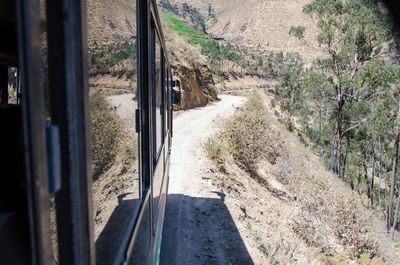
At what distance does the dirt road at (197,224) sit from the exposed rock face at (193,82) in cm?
1211

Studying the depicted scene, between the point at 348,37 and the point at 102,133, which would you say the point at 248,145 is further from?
the point at 348,37

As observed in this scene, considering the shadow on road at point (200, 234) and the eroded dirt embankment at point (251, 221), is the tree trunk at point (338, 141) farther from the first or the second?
the shadow on road at point (200, 234)

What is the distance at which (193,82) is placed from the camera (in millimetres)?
22438

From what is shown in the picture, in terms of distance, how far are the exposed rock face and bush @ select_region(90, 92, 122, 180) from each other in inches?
732

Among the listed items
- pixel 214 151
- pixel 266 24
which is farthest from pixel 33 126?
pixel 266 24

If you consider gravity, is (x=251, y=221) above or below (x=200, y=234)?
below

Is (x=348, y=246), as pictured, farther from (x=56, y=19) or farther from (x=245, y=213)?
(x=56, y=19)

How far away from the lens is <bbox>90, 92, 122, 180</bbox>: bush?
1.03 metres

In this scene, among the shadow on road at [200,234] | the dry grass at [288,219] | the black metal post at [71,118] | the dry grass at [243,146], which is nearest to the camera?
the black metal post at [71,118]

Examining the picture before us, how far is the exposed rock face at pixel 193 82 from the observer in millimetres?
20422

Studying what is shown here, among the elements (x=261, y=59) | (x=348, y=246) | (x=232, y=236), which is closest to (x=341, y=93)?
(x=348, y=246)

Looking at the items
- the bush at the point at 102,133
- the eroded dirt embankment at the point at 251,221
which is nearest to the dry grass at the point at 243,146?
the eroded dirt embankment at the point at 251,221

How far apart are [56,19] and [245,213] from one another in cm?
629

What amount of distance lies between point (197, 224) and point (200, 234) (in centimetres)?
33
